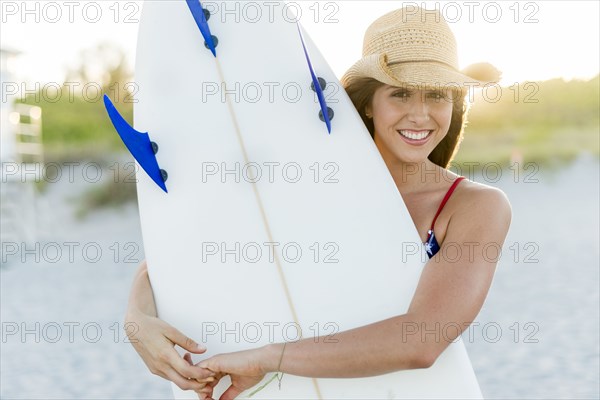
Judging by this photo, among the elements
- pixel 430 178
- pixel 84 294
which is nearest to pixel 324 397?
pixel 430 178

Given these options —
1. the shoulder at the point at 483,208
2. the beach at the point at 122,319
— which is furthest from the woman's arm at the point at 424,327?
the beach at the point at 122,319

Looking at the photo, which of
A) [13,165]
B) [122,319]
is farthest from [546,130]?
[122,319]

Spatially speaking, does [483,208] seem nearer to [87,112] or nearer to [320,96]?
[320,96]

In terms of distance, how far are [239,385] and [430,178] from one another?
59 centimetres

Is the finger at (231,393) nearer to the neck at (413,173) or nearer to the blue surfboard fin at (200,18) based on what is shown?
the neck at (413,173)

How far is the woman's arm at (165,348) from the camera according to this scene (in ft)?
4.83

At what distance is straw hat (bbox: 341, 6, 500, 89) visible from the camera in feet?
4.93

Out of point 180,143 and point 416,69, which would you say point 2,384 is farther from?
point 416,69

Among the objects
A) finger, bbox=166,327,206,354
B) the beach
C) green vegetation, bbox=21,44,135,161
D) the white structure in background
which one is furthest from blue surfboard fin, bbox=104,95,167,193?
green vegetation, bbox=21,44,135,161

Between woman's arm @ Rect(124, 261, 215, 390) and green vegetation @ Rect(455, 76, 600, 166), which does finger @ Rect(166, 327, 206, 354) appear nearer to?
woman's arm @ Rect(124, 261, 215, 390)

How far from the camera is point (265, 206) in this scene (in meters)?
1.71

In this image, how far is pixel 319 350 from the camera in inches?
53.7

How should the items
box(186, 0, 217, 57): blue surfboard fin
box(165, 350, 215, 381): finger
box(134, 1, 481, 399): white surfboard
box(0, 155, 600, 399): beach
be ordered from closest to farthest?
1. box(165, 350, 215, 381): finger
2. box(134, 1, 481, 399): white surfboard
3. box(186, 0, 217, 57): blue surfboard fin
4. box(0, 155, 600, 399): beach

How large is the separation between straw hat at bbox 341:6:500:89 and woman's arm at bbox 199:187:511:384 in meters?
0.27
